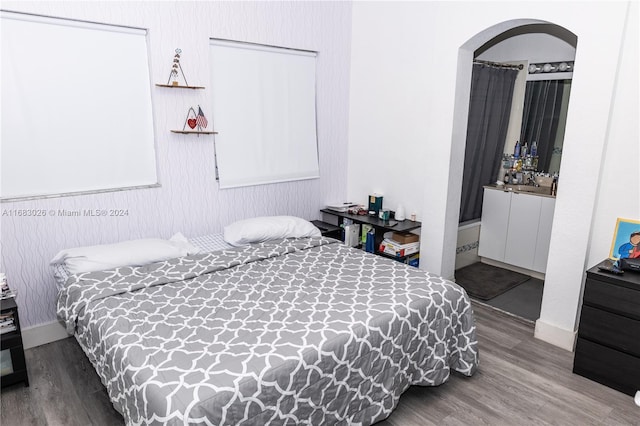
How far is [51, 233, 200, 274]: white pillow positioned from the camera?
8.54 feet

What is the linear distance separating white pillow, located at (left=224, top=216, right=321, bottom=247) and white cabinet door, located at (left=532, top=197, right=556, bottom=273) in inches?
84.2

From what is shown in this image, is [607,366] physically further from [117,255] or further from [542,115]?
[117,255]

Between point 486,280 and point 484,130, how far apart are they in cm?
148

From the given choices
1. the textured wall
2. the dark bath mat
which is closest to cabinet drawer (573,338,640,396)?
the dark bath mat

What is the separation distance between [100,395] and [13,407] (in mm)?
425

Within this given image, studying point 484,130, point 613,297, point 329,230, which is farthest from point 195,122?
point 613,297

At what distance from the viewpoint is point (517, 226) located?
421 cm

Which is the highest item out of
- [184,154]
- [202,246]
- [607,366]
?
[184,154]

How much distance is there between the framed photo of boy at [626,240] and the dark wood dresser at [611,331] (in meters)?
0.18

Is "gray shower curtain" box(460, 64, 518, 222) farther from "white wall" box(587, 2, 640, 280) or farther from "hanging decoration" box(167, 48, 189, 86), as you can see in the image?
"hanging decoration" box(167, 48, 189, 86)

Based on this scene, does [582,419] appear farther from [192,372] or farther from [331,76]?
[331,76]

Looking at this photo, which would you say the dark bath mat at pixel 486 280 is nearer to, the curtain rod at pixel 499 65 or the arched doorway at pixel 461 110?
the arched doorway at pixel 461 110

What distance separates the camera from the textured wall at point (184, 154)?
9.09ft

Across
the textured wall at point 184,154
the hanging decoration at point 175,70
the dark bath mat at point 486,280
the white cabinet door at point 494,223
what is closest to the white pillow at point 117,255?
the textured wall at point 184,154
